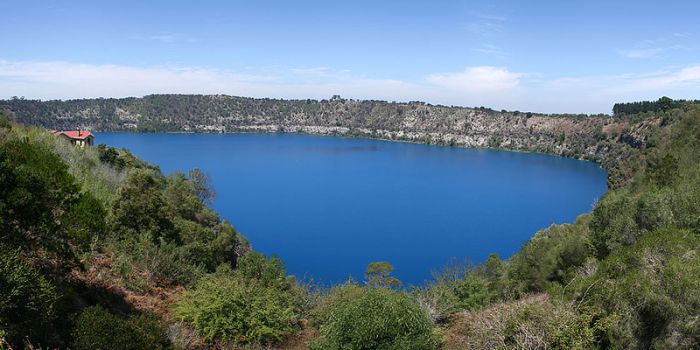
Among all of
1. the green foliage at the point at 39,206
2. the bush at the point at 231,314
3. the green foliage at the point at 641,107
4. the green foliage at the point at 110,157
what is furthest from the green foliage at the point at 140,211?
the green foliage at the point at 641,107

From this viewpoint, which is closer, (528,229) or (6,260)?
(6,260)

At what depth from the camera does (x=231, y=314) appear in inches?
531

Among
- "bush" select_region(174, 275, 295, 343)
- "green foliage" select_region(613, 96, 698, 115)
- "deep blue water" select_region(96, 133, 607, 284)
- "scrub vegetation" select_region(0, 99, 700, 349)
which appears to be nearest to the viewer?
"scrub vegetation" select_region(0, 99, 700, 349)

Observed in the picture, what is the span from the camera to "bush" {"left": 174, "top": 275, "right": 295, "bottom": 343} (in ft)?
43.3

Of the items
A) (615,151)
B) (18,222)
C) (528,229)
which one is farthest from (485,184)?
(18,222)

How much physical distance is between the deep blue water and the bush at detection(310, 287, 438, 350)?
3875cm

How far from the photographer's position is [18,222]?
9.52 meters

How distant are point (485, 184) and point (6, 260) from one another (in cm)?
11094

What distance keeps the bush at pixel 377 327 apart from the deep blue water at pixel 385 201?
3875 centimetres

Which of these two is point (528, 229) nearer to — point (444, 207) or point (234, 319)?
point (444, 207)

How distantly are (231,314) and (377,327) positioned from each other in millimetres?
4383

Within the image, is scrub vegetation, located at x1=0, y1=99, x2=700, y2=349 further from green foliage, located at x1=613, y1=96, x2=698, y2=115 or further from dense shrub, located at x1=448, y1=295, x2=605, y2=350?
green foliage, located at x1=613, y1=96, x2=698, y2=115

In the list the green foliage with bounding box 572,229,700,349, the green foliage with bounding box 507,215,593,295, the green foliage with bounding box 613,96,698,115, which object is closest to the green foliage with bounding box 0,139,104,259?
the green foliage with bounding box 572,229,700,349

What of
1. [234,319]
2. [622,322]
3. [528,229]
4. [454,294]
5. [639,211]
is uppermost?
[639,211]
